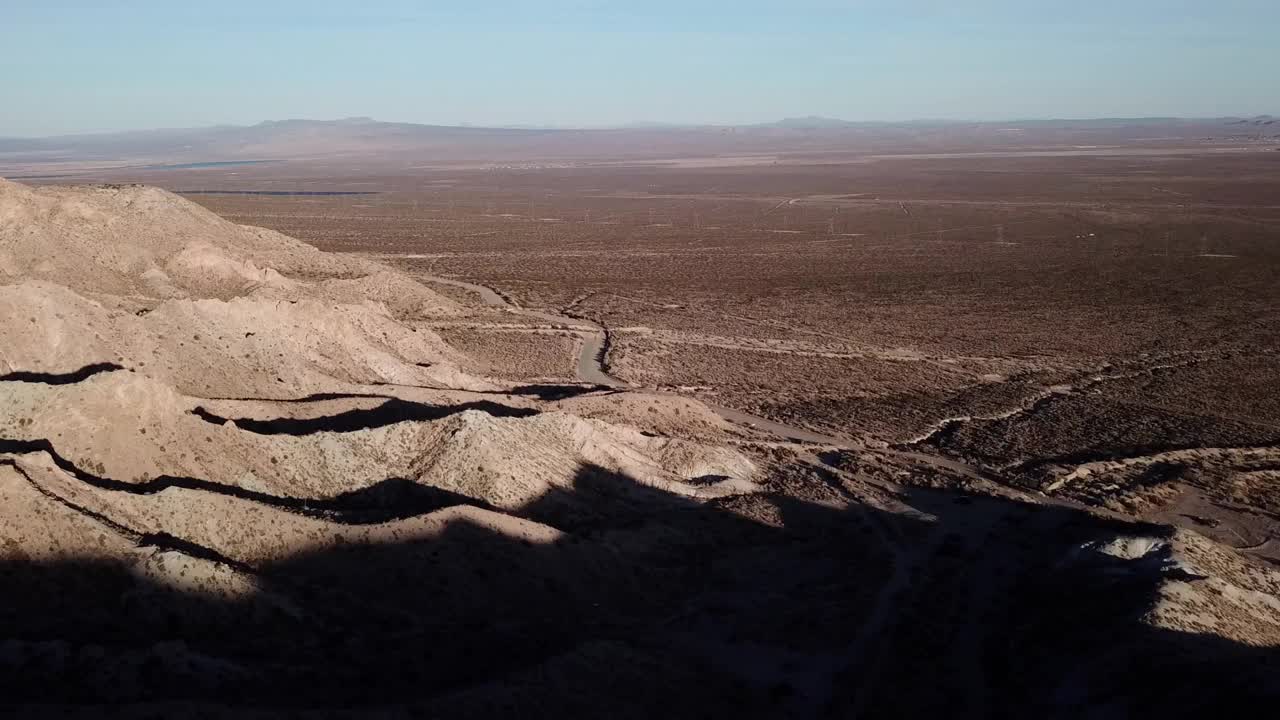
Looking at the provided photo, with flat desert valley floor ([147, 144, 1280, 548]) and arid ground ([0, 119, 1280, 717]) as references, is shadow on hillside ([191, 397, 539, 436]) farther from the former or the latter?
flat desert valley floor ([147, 144, 1280, 548])

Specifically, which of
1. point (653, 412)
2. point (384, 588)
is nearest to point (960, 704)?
point (384, 588)

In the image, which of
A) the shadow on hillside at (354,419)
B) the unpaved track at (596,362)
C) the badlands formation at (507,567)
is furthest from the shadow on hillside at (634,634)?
the unpaved track at (596,362)

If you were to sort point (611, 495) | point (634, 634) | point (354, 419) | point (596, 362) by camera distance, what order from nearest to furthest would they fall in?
point (634, 634) < point (611, 495) < point (354, 419) < point (596, 362)

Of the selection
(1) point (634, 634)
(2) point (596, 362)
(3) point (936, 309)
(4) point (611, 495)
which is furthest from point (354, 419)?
(3) point (936, 309)

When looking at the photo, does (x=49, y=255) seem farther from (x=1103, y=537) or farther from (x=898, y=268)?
(x=898, y=268)

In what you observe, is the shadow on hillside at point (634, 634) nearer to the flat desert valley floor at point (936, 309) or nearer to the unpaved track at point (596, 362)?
the flat desert valley floor at point (936, 309)

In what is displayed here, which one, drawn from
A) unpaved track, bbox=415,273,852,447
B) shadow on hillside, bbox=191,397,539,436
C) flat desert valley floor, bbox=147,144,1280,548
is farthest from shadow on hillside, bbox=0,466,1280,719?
unpaved track, bbox=415,273,852,447

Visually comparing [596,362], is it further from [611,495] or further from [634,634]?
[634,634]
